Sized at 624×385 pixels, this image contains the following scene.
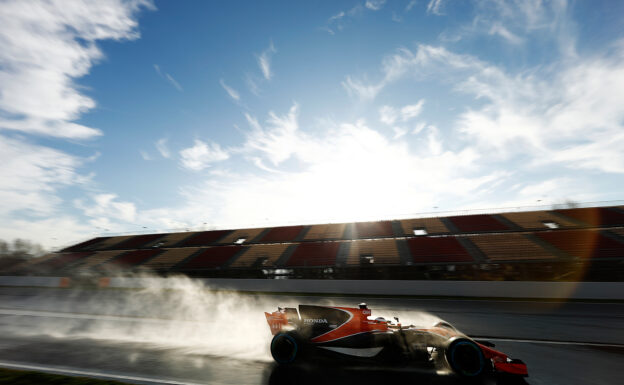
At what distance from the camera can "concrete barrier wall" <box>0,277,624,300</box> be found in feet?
55.0

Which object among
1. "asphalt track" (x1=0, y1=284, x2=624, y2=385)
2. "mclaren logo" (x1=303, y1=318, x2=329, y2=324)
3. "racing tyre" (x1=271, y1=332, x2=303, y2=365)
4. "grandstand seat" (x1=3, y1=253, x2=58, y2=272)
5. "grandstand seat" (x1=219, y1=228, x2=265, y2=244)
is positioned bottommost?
"asphalt track" (x1=0, y1=284, x2=624, y2=385)

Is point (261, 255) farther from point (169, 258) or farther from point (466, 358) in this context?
point (466, 358)

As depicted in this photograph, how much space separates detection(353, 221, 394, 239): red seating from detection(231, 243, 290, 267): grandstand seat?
8.50 meters

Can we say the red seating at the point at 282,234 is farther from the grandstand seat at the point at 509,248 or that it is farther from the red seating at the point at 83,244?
the red seating at the point at 83,244

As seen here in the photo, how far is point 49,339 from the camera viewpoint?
8.42 meters

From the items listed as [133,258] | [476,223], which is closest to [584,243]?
[476,223]

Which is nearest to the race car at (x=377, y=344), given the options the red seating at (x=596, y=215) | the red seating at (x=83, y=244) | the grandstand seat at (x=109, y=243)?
the red seating at (x=596, y=215)

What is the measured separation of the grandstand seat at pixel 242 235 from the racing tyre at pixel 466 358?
3041 centimetres

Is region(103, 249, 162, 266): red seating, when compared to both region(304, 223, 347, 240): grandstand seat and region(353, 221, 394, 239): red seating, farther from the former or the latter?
region(353, 221, 394, 239): red seating

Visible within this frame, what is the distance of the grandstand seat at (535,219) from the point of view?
27028mm

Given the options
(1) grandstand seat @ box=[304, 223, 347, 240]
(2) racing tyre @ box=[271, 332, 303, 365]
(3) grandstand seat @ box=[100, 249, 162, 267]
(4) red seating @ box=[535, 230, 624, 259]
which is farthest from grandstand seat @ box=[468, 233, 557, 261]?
(3) grandstand seat @ box=[100, 249, 162, 267]

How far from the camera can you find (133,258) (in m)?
31.4

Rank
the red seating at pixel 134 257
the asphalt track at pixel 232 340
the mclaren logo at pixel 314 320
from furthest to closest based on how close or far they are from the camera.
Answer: the red seating at pixel 134 257 < the mclaren logo at pixel 314 320 < the asphalt track at pixel 232 340

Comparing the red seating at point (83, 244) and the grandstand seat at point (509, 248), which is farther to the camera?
the red seating at point (83, 244)
